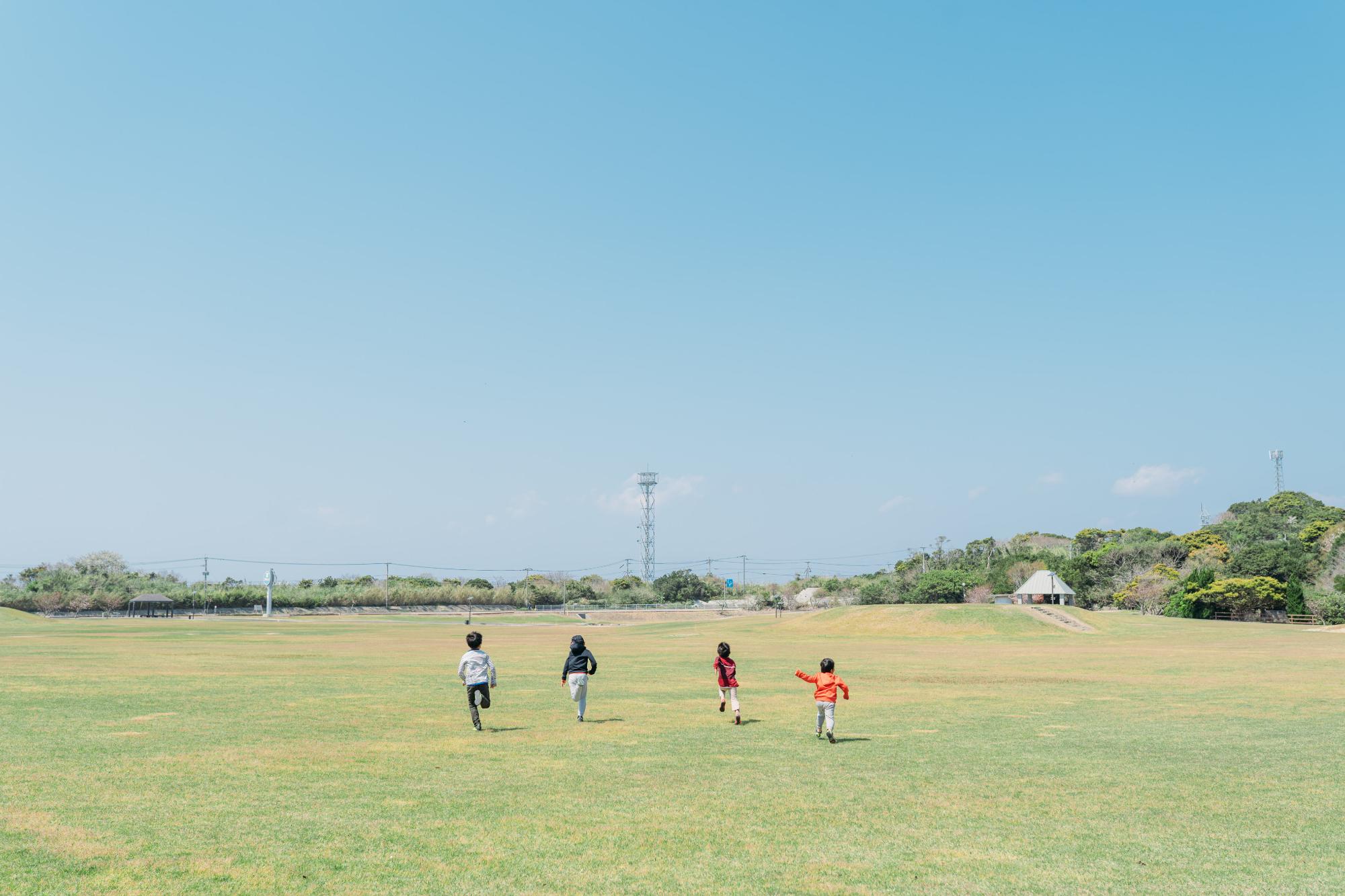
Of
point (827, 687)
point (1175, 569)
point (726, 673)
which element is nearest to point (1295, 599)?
point (1175, 569)

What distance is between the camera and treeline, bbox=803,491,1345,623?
294 ft

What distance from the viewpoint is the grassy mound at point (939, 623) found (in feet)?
219

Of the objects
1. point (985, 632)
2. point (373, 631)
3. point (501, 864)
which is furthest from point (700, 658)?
point (373, 631)

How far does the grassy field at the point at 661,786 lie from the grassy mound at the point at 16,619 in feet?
162

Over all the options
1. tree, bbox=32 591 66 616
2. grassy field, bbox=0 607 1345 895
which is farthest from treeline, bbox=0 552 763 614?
grassy field, bbox=0 607 1345 895

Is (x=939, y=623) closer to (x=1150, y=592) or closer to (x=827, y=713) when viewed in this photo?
(x=1150, y=592)

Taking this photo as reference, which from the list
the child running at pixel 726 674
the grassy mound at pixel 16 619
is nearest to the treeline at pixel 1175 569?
the child running at pixel 726 674

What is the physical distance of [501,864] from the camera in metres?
10.0

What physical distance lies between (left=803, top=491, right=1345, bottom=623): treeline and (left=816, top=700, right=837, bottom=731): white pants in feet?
270

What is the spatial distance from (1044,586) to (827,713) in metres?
92.2

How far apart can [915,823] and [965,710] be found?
12.9 metres

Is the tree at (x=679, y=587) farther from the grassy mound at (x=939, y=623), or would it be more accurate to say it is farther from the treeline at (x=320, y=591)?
the grassy mound at (x=939, y=623)

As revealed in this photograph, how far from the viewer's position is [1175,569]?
117m

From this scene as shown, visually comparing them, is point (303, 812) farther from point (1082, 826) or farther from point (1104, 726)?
point (1104, 726)
